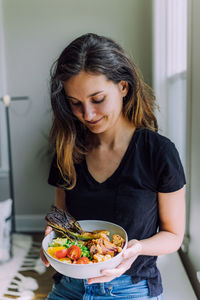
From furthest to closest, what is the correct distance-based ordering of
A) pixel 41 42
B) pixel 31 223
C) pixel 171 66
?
pixel 31 223 → pixel 41 42 → pixel 171 66

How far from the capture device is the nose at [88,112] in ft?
2.96

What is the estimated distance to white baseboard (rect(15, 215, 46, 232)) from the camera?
282cm

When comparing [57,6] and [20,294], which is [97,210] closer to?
[20,294]

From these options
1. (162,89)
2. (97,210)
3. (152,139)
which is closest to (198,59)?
(152,139)

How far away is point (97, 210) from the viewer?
0.98m

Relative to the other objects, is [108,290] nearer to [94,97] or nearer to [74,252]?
[74,252]

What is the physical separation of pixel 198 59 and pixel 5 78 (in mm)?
1982

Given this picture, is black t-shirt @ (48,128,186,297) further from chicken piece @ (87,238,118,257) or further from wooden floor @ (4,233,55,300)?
wooden floor @ (4,233,55,300)

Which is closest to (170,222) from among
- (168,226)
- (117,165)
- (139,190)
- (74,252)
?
(168,226)

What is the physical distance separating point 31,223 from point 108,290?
2040mm

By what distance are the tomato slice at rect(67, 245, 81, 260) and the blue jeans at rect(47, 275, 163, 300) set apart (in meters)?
0.23

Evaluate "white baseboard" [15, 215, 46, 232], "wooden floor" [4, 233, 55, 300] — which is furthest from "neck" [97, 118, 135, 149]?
"white baseboard" [15, 215, 46, 232]

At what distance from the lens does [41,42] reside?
255 centimetres

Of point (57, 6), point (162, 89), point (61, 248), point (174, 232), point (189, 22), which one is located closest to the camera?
point (61, 248)
